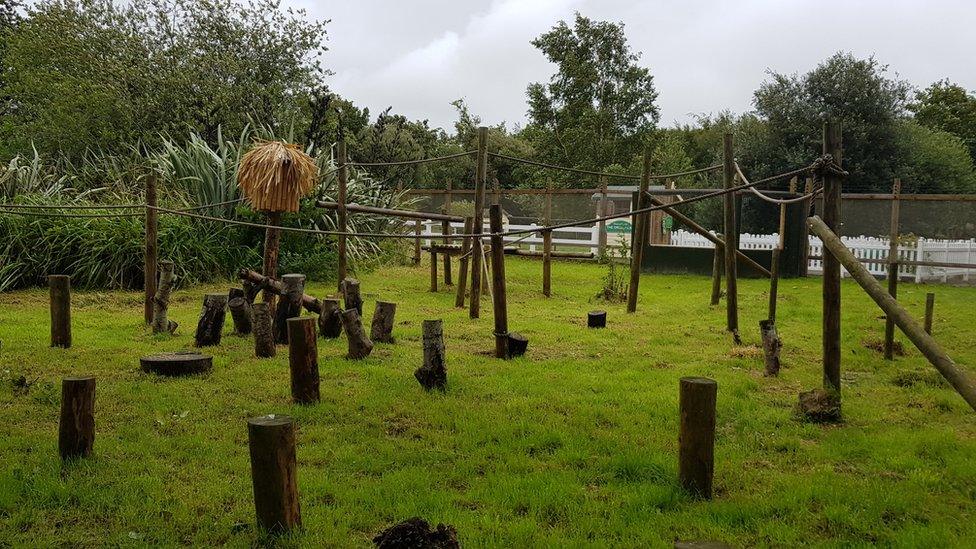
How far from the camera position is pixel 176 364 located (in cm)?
608

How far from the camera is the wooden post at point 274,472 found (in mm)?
3172

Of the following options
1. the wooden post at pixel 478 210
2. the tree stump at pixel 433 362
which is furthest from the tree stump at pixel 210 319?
the wooden post at pixel 478 210

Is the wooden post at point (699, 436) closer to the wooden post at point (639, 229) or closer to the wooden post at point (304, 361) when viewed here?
the wooden post at point (304, 361)

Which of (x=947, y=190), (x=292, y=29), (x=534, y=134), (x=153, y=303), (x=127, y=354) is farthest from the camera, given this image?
(x=534, y=134)

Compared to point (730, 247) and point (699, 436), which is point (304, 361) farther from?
point (730, 247)

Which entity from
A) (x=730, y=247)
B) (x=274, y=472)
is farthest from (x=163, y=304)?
(x=730, y=247)

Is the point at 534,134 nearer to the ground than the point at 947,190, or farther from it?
farther from it

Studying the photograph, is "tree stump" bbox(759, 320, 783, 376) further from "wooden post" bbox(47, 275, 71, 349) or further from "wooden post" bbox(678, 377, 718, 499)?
"wooden post" bbox(47, 275, 71, 349)

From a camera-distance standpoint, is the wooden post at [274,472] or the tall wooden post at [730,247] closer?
the wooden post at [274,472]

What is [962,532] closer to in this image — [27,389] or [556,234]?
[27,389]

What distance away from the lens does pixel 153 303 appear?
8.43m

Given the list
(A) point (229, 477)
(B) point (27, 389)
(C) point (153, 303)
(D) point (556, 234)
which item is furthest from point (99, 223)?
(D) point (556, 234)

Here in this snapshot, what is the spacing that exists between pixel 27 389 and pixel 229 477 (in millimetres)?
2551

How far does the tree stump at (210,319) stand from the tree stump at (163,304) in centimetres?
66
